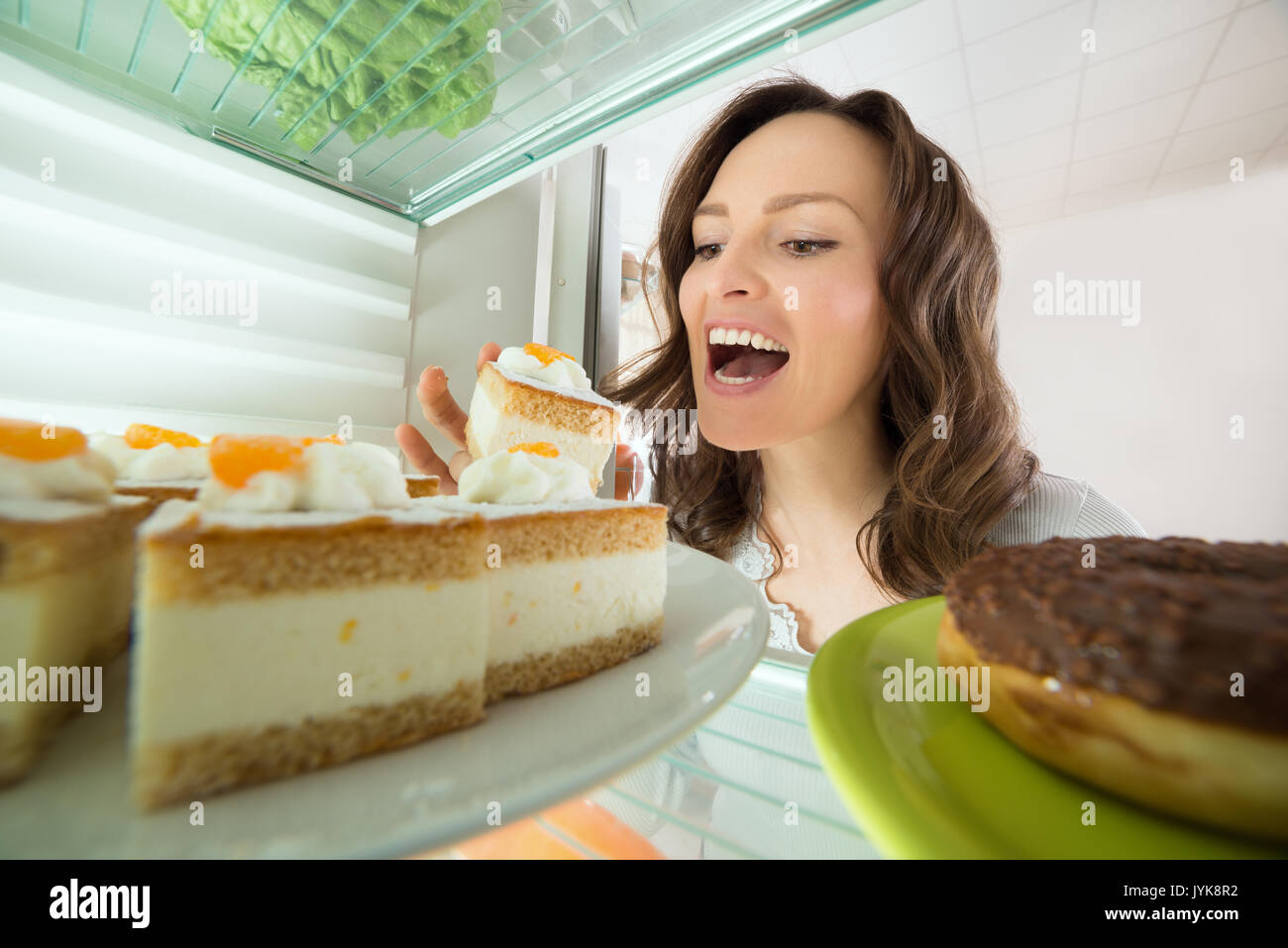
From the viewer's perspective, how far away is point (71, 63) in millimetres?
851

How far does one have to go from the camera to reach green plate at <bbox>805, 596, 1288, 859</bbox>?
28 cm

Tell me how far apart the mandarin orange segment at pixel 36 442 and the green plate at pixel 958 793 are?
633 mm

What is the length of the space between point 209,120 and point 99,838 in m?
1.23

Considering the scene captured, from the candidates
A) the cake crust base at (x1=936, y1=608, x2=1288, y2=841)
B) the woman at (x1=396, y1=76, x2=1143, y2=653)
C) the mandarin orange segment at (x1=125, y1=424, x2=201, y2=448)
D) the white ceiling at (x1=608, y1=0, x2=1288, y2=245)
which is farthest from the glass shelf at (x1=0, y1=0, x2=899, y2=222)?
the white ceiling at (x1=608, y1=0, x2=1288, y2=245)

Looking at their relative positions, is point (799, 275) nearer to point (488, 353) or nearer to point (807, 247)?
point (807, 247)

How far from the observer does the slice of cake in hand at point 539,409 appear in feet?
3.49

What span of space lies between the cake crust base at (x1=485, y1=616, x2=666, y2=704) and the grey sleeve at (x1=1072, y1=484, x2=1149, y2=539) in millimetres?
1391

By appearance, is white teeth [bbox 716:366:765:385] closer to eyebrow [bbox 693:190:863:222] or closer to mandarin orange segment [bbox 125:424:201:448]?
eyebrow [bbox 693:190:863:222]

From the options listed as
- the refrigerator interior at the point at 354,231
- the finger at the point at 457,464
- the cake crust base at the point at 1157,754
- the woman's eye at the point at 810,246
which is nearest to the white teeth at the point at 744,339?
the woman's eye at the point at 810,246

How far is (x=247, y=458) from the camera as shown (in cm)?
46

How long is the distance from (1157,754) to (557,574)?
493 mm

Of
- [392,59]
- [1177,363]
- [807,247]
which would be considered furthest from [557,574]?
[1177,363]
